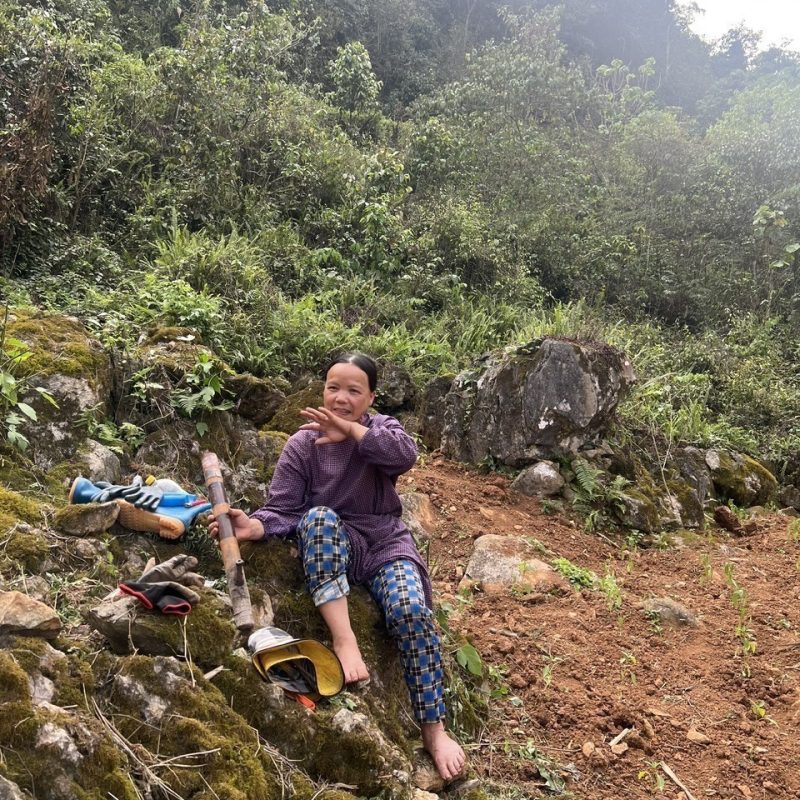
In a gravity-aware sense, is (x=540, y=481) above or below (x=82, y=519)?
below

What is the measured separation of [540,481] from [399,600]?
3611mm

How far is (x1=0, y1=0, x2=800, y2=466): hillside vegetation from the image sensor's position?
607cm

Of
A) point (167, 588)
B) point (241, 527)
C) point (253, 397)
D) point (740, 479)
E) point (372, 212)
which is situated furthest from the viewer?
point (372, 212)

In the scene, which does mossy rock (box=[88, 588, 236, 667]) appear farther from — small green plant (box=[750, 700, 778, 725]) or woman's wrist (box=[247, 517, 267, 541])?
small green plant (box=[750, 700, 778, 725])

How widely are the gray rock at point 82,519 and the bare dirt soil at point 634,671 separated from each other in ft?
5.65

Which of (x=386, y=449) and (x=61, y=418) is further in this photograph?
(x=61, y=418)

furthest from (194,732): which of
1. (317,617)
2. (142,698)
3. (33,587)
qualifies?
(317,617)

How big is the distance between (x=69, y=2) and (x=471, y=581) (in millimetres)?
10324

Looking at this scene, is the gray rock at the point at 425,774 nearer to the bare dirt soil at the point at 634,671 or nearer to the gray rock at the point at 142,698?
the bare dirt soil at the point at 634,671

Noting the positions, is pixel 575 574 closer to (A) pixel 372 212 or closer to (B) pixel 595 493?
(B) pixel 595 493

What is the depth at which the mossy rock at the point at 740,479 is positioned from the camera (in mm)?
7031

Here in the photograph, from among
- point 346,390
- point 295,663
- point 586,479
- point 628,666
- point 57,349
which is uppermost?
point 346,390

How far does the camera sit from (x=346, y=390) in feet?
9.41

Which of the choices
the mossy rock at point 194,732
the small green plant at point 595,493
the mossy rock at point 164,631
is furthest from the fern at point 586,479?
the mossy rock at point 194,732
